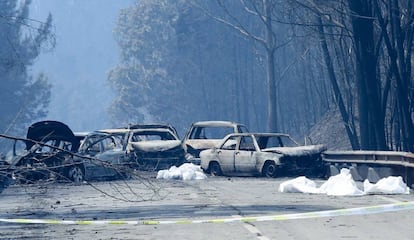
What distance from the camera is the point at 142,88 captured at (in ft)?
285

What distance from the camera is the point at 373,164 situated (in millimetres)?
26734

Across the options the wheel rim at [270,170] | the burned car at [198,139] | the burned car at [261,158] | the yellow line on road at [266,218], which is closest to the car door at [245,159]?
the burned car at [261,158]

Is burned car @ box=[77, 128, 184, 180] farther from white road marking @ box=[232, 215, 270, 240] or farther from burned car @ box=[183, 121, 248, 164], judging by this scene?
white road marking @ box=[232, 215, 270, 240]

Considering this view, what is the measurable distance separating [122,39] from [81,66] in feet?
344

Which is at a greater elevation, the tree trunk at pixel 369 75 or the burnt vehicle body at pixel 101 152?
the tree trunk at pixel 369 75

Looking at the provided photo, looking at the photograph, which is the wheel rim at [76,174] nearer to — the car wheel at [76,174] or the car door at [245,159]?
the car wheel at [76,174]

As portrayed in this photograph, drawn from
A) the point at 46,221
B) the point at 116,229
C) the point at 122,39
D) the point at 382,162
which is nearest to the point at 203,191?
the point at 382,162

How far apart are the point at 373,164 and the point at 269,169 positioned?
423 centimetres

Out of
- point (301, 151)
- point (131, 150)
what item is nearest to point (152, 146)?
point (131, 150)

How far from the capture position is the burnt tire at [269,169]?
2969cm

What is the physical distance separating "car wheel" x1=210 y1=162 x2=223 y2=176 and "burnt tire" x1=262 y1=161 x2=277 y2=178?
2.38 metres

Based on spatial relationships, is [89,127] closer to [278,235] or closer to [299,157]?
[299,157]

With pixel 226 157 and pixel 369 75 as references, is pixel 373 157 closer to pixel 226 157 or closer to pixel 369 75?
pixel 226 157

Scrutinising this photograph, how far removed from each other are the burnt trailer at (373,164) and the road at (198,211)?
2.19m
